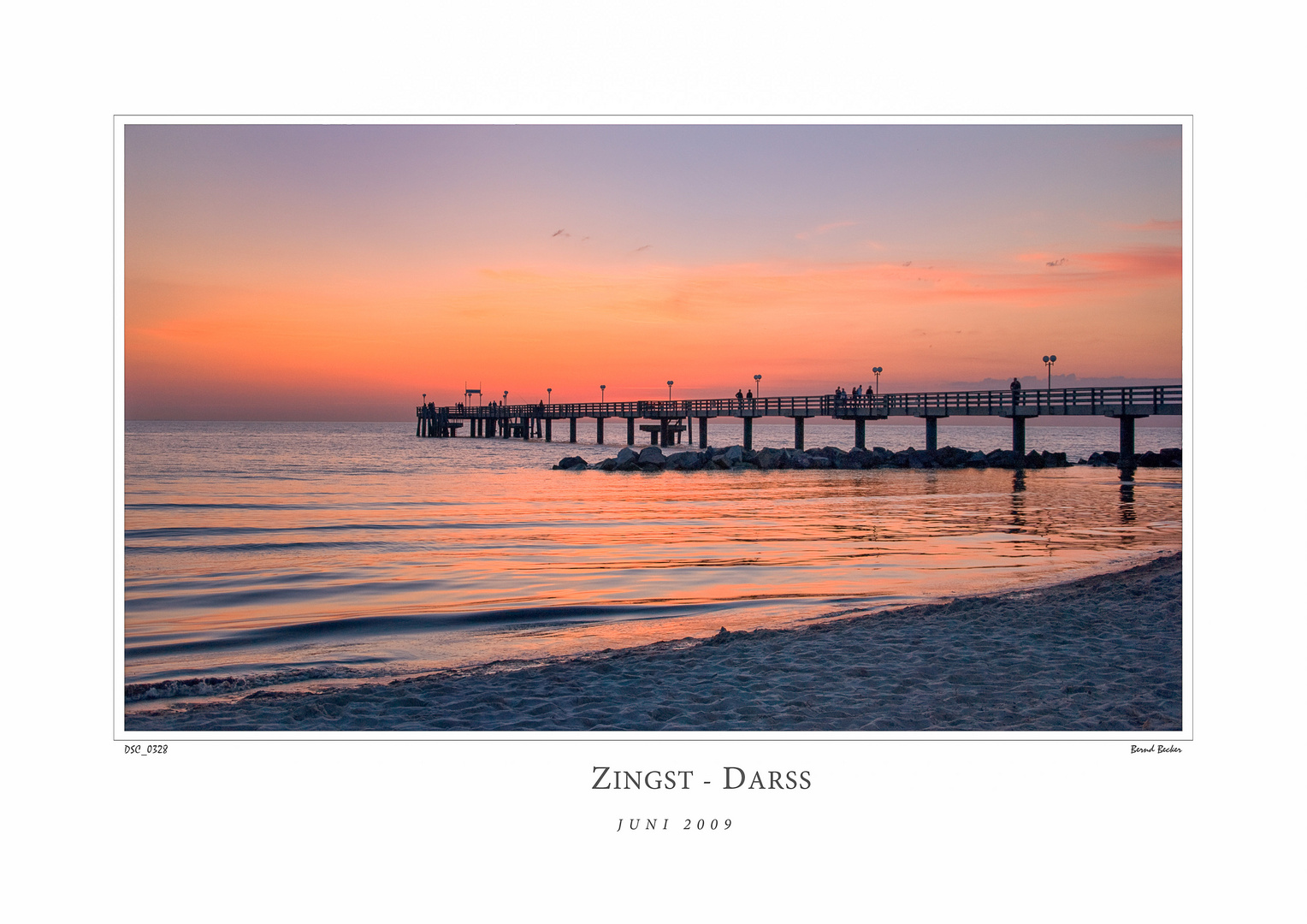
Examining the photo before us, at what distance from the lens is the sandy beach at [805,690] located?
518 centimetres

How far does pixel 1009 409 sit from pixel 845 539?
25675mm

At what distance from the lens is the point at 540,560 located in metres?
12.7

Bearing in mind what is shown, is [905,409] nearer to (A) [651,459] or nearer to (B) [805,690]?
(A) [651,459]

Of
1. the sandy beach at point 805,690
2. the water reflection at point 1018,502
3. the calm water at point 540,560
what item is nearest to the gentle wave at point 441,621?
the calm water at point 540,560

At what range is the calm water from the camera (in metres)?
7.80

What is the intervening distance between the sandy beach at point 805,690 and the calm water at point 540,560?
766mm

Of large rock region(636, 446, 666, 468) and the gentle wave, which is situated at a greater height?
large rock region(636, 446, 666, 468)

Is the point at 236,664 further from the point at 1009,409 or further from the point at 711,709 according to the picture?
the point at 1009,409

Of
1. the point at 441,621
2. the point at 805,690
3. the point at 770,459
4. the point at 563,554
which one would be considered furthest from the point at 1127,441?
the point at 805,690

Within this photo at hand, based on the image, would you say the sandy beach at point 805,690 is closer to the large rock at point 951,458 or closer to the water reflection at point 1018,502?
the water reflection at point 1018,502

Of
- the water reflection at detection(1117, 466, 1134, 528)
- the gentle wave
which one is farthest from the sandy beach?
the water reflection at detection(1117, 466, 1134, 528)

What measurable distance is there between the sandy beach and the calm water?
2.51 ft

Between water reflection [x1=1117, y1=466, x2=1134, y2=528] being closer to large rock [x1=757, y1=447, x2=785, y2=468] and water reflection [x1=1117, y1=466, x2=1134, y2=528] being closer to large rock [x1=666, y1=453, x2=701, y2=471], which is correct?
large rock [x1=757, y1=447, x2=785, y2=468]

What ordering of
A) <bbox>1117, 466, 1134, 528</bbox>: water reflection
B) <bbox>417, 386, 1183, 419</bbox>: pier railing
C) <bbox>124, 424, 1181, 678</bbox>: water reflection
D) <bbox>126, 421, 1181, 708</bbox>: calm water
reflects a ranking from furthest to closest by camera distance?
<bbox>417, 386, 1183, 419</bbox>: pier railing, <bbox>1117, 466, 1134, 528</bbox>: water reflection, <bbox>124, 424, 1181, 678</bbox>: water reflection, <bbox>126, 421, 1181, 708</bbox>: calm water
